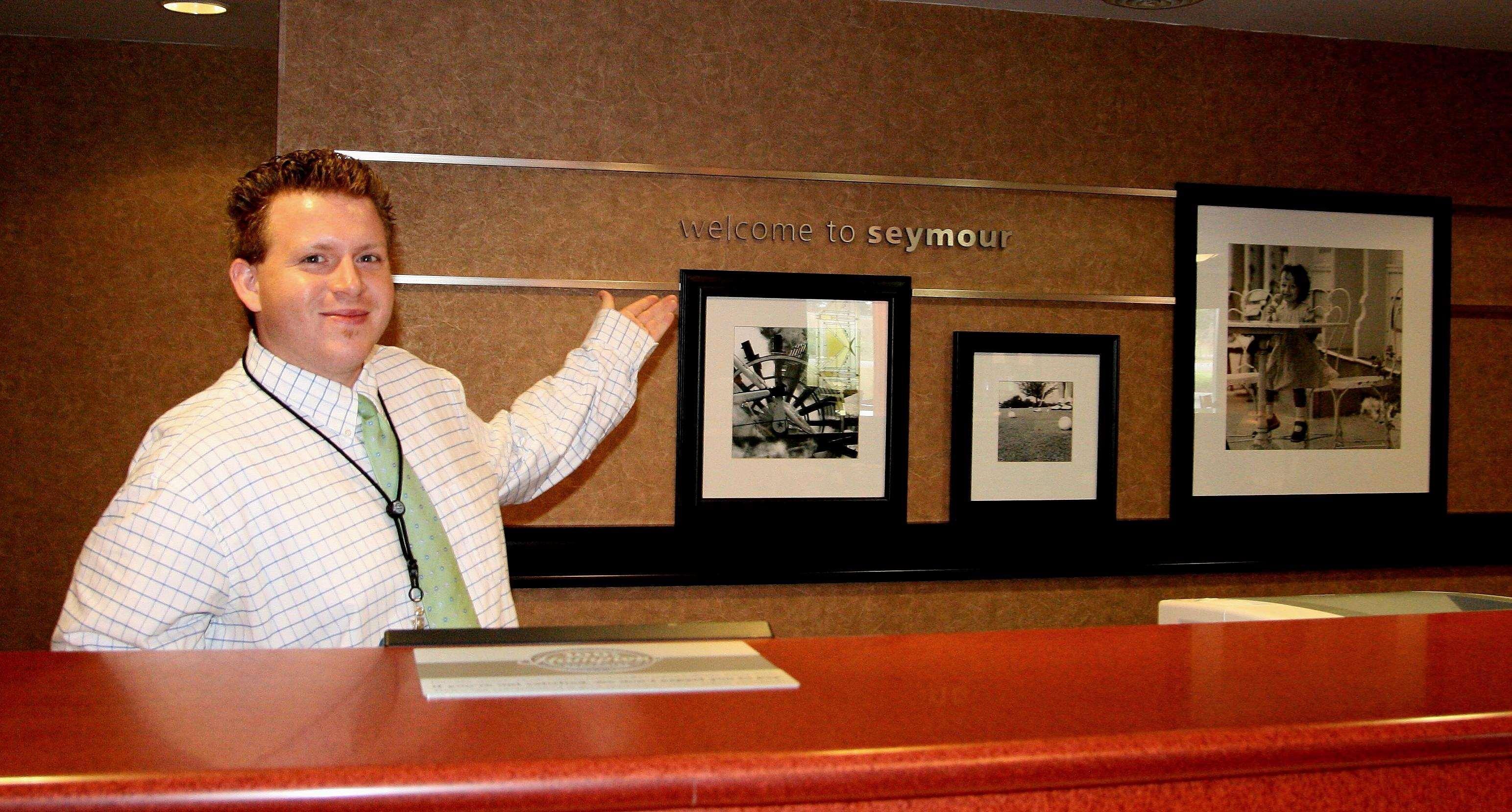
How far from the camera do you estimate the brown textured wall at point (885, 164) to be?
3.65 meters

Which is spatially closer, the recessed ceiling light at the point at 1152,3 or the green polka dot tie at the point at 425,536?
the green polka dot tie at the point at 425,536

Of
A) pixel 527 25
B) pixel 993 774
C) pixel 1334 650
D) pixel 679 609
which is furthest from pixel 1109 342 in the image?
pixel 993 774

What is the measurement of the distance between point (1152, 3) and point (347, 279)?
9.83ft

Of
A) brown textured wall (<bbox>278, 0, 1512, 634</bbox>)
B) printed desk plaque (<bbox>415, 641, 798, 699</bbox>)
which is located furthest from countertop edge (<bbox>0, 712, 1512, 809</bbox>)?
brown textured wall (<bbox>278, 0, 1512, 634</bbox>)

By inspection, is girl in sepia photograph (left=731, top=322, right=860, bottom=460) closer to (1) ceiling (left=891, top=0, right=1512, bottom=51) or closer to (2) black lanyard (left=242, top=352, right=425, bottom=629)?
(1) ceiling (left=891, top=0, right=1512, bottom=51)

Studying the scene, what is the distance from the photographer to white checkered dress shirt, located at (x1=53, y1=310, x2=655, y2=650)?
155 cm

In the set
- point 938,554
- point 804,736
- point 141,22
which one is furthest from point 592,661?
point 141,22

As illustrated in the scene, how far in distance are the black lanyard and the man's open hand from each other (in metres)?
0.74

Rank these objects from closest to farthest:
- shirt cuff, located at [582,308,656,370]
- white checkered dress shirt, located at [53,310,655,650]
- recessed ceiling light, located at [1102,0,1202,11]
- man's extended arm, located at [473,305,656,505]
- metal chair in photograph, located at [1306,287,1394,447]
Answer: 1. white checkered dress shirt, located at [53,310,655,650]
2. man's extended arm, located at [473,305,656,505]
3. shirt cuff, located at [582,308,656,370]
4. recessed ceiling light, located at [1102,0,1202,11]
5. metal chair in photograph, located at [1306,287,1394,447]

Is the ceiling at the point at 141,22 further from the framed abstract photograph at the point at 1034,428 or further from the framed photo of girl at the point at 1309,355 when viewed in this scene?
the framed photo of girl at the point at 1309,355

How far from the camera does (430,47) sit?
3.61 metres

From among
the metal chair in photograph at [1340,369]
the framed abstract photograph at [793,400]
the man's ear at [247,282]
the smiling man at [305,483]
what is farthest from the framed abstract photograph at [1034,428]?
the man's ear at [247,282]

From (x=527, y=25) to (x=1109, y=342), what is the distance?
6.94ft

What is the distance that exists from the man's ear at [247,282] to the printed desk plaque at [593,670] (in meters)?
0.91
